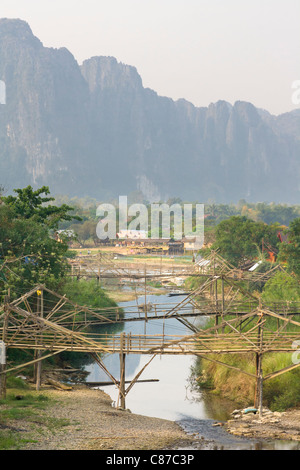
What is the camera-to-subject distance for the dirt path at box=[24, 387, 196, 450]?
62.5ft

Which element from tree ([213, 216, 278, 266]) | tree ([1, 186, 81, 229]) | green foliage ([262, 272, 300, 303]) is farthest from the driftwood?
tree ([213, 216, 278, 266])

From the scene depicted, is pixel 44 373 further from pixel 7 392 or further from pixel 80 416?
pixel 80 416

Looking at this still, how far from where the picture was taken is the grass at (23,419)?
18.9 meters

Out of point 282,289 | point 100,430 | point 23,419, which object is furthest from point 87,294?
point 100,430

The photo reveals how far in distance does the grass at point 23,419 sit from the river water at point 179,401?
4316 mm

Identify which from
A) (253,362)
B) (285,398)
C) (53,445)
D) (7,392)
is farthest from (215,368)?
(53,445)

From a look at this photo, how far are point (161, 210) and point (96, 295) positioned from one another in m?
97.0

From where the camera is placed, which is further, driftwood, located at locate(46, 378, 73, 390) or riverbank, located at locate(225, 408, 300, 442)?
driftwood, located at locate(46, 378, 73, 390)

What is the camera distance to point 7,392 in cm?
2461

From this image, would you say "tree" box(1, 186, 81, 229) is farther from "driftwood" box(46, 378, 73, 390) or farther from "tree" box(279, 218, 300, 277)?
"tree" box(279, 218, 300, 277)

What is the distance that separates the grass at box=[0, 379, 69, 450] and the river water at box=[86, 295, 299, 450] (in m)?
4.32

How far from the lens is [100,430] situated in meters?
20.6

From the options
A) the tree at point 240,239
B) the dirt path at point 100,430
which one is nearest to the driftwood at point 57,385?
the dirt path at point 100,430

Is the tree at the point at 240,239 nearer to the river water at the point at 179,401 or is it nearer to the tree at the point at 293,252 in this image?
the tree at the point at 293,252
